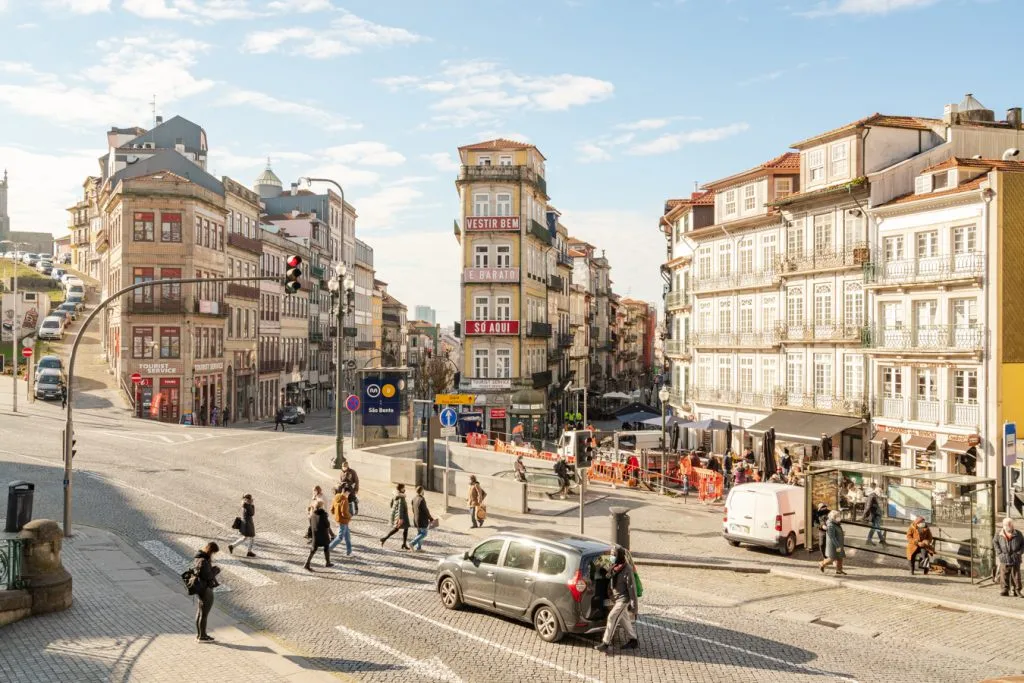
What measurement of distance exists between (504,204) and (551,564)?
4715cm

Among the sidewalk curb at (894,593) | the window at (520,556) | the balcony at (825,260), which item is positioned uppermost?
the balcony at (825,260)

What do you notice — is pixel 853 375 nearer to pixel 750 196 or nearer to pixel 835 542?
pixel 750 196

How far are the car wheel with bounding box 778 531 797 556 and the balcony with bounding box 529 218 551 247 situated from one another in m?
39.9

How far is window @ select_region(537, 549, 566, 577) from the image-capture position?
1452cm

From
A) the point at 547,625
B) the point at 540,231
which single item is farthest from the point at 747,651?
the point at 540,231

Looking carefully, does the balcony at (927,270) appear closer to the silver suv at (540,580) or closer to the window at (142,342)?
the silver suv at (540,580)

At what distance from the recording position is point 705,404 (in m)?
48.9

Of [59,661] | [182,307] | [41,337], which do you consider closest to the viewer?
[59,661]

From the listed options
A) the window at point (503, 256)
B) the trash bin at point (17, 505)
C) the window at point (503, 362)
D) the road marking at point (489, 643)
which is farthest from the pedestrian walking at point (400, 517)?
the window at point (503, 256)

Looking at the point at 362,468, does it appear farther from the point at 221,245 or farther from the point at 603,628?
the point at 221,245

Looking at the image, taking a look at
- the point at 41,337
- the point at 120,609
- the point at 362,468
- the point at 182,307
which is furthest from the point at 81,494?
the point at 41,337

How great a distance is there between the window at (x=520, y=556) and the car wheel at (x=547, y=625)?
0.70m

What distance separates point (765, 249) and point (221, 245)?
132 ft

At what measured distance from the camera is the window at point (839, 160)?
39875 millimetres
